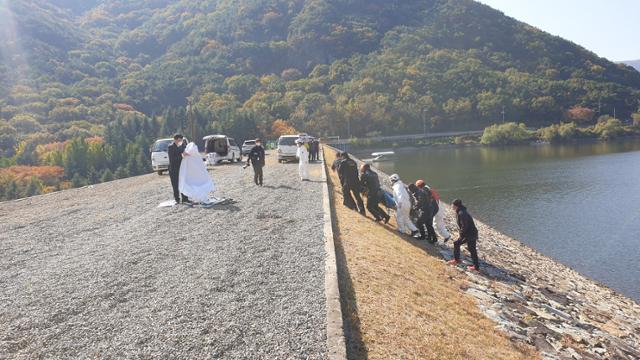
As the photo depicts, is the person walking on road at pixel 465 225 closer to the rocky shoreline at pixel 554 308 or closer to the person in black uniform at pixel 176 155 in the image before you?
the rocky shoreline at pixel 554 308

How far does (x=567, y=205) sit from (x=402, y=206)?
2383 centimetres

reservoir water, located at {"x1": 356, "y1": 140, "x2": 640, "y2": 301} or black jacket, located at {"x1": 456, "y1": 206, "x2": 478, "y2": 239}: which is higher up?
black jacket, located at {"x1": 456, "y1": 206, "x2": 478, "y2": 239}

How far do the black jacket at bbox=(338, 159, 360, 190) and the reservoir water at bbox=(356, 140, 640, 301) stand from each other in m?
10.4

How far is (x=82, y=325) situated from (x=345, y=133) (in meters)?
109

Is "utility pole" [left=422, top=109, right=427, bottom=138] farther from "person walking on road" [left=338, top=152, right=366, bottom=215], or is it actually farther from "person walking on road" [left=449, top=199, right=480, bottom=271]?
"person walking on road" [left=449, top=199, right=480, bottom=271]

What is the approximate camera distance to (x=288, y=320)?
675 cm

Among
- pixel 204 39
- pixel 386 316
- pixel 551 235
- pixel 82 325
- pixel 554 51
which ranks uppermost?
pixel 204 39

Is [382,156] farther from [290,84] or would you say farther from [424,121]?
[290,84]

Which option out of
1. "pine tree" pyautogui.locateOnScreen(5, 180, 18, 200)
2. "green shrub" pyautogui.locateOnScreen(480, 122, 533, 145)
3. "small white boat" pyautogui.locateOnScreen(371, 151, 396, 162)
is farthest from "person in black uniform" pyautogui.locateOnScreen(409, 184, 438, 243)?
"green shrub" pyautogui.locateOnScreen(480, 122, 533, 145)

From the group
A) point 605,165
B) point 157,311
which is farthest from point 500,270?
point 605,165

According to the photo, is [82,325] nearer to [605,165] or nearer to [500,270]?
[500,270]

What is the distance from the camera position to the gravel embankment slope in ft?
20.4

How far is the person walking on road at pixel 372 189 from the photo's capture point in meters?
14.9

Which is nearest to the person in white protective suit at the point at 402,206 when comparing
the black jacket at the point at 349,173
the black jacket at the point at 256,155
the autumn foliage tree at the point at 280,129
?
the black jacket at the point at 349,173
